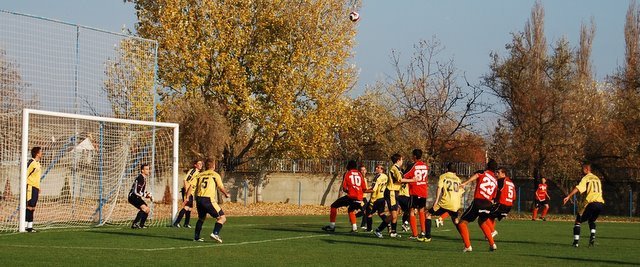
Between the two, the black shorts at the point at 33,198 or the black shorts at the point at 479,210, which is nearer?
the black shorts at the point at 479,210

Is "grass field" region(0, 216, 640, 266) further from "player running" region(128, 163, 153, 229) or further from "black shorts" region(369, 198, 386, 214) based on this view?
"black shorts" region(369, 198, 386, 214)

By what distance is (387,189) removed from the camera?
23.2 meters

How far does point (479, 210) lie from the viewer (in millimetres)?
18656

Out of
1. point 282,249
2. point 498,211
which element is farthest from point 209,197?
point 498,211

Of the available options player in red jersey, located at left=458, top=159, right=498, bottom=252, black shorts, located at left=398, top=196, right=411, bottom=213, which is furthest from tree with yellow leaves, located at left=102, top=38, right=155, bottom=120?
player in red jersey, located at left=458, top=159, right=498, bottom=252

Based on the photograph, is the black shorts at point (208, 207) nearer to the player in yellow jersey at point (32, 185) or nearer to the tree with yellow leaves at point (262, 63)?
the player in yellow jersey at point (32, 185)

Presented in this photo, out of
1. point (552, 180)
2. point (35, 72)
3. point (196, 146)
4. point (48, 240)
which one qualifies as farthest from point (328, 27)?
point (48, 240)

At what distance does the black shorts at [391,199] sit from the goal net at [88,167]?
6784 mm

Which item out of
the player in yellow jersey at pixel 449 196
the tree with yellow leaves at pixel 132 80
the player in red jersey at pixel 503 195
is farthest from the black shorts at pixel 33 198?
the player in red jersey at pixel 503 195

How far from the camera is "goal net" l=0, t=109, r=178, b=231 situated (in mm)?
26172

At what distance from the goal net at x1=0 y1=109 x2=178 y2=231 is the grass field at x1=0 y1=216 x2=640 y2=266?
7.44ft

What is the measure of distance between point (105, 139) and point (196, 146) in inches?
501

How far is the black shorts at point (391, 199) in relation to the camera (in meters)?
22.8

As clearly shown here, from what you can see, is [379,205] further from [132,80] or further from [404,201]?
[132,80]
